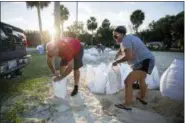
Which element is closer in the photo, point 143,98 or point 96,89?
point 143,98

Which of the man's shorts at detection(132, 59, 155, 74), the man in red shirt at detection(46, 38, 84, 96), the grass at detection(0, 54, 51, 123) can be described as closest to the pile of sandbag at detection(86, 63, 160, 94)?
the man in red shirt at detection(46, 38, 84, 96)

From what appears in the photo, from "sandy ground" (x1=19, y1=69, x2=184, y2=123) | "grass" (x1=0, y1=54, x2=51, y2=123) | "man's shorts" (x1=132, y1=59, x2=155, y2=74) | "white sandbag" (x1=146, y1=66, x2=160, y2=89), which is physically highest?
"man's shorts" (x1=132, y1=59, x2=155, y2=74)

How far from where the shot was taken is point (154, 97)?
4238mm

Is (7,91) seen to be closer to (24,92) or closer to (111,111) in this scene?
(24,92)

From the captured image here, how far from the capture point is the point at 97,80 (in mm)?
4551

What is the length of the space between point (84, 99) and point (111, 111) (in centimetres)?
73

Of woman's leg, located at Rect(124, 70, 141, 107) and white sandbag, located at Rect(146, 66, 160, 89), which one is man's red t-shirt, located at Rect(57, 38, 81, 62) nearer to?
woman's leg, located at Rect(124, 70, 141, 107)

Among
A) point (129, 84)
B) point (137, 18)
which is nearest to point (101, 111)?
point (129, 84)

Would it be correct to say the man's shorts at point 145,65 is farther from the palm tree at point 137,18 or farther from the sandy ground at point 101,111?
the palm tree at point 137,18

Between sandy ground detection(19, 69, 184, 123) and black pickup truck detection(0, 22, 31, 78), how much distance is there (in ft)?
3.99

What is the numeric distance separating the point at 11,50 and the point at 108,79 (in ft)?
7.13

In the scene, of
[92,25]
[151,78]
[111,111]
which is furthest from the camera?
[92,25]

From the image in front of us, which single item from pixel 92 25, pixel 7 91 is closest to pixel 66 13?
pixel 92 25

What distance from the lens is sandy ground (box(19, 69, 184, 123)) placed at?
125 inches
